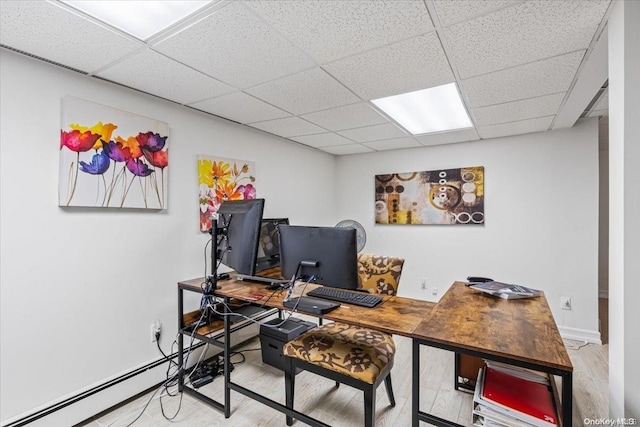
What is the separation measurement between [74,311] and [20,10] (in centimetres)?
163

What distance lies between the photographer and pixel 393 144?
12.6 feet

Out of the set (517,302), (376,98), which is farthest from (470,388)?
(376,98)

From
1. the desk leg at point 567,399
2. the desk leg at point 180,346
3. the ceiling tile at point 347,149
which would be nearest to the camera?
the desk leg at point 567,399

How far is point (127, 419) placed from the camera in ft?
6.40

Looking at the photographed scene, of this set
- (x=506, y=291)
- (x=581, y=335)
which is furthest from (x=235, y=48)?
(x=581, y=335)

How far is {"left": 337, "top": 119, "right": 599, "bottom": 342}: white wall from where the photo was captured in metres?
3.11

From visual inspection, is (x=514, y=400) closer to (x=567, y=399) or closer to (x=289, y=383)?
(x=567, y=399)

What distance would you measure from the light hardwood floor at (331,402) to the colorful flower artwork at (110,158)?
1.41 m

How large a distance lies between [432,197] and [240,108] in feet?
8.52

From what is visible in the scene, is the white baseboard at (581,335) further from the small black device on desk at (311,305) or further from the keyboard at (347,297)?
the small black device on desk at (311,305)

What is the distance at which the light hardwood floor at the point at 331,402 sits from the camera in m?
1.93

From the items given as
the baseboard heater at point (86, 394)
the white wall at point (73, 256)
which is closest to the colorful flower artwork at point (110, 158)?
the white wall at point (73, 256)

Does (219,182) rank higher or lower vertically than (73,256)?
higher

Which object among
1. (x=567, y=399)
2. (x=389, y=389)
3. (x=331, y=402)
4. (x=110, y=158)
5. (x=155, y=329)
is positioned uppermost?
(x=110, y=158)
